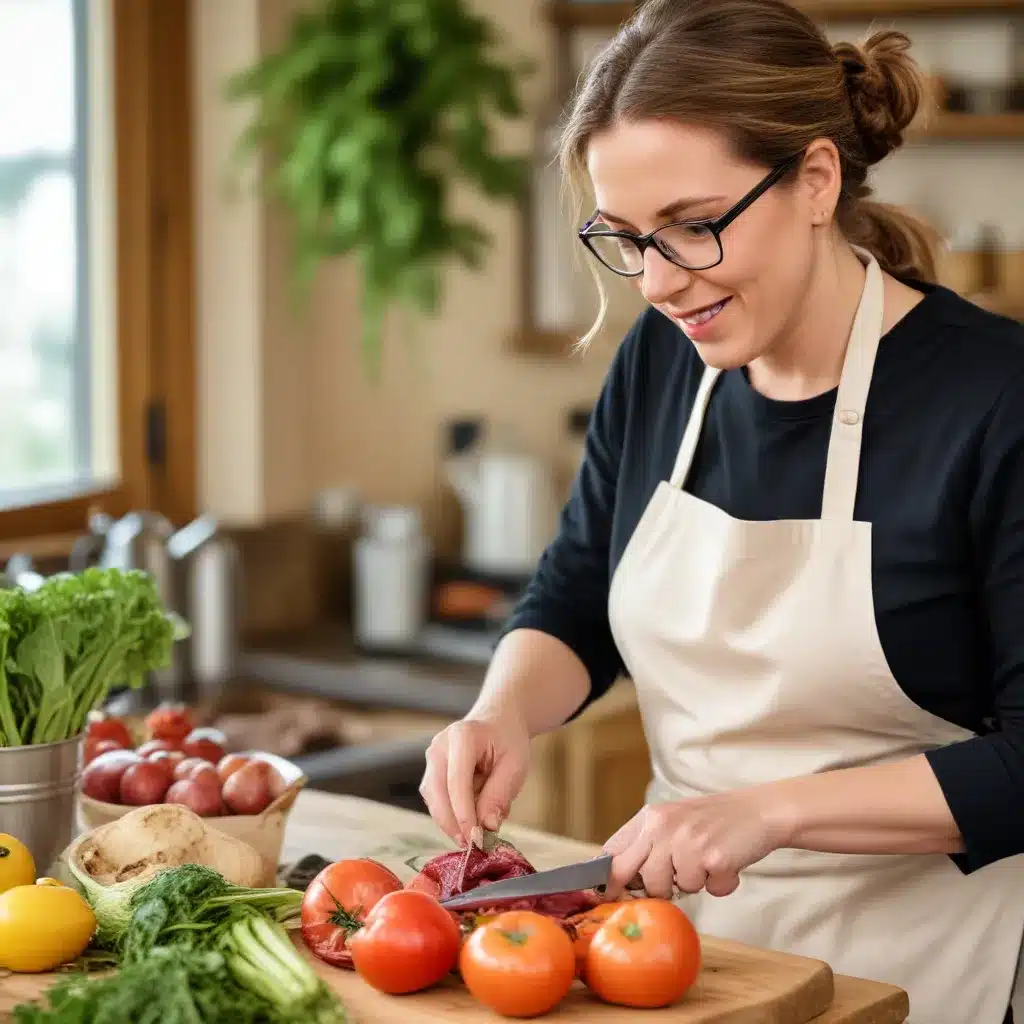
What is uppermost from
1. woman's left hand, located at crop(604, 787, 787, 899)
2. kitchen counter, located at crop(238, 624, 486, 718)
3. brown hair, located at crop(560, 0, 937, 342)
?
brown hair, located at crop(560, 0, 937, 342)

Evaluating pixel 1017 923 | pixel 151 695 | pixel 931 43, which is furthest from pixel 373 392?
pixel 1017 923

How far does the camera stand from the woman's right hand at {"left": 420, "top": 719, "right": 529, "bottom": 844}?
149 centimetres

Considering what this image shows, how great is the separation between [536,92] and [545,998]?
2761mm

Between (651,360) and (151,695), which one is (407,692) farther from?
(651,360)

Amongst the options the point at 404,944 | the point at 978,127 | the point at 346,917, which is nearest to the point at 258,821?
the point at 346,917

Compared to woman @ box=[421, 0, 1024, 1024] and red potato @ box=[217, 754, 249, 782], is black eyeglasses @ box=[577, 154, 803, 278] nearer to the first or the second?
woman @ box=[421, 0, 1024, 1024]

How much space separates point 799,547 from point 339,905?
0.58 m

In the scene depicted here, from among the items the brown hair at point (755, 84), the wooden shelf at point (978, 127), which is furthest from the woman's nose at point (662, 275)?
the wooden shelf at point (978, 127)

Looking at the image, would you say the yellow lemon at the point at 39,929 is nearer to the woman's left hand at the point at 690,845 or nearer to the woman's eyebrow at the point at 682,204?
the woman's left hand at the point at 690,845

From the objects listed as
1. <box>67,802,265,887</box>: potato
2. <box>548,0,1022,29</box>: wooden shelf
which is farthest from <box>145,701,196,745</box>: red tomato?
<box>548,0,1022,29</box>: wooden shelf

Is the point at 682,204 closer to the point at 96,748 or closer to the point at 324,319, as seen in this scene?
the point at 96,748

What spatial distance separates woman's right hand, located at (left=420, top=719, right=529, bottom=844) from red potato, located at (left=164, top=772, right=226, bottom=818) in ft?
0.66

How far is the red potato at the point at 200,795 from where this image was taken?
1.54 meters

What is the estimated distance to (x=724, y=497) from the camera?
1.69m
